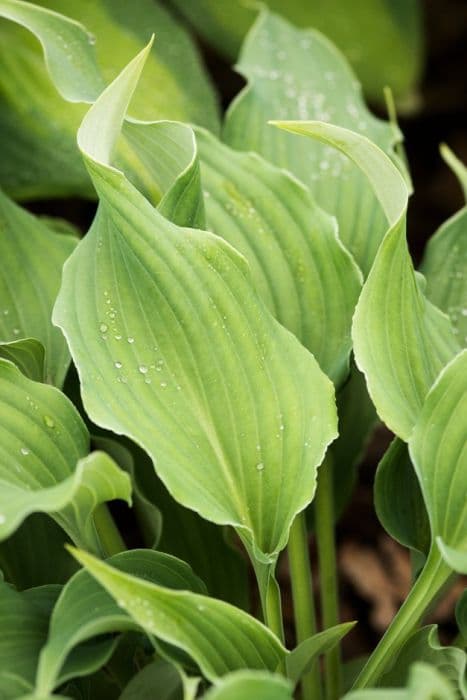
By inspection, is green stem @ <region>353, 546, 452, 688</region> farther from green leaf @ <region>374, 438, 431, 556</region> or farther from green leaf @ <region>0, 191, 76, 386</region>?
green leaf @ <region>0, 191, 76, 386</region>

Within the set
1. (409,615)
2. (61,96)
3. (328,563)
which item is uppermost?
(61,96)

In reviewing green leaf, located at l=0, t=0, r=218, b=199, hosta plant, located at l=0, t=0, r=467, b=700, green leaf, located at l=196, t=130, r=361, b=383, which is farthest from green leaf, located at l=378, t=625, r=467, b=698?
green leaf, located at l=0, t=0, r=218, b=199

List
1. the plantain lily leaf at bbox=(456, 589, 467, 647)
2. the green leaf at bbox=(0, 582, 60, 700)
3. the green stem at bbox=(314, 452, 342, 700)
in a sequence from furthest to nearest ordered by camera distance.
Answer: the green stem at bbox=(314, 452, 342, 700)
the plantain lily leaf at bbox=(456, 589, 467, 647)
the green leaf at bbox=(0, 582, 60, 700)

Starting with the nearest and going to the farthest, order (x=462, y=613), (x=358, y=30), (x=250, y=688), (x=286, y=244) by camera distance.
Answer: (x=250, y=688) → (x=462, y=613) → (x=286, y=244) → (x=358, y=30)

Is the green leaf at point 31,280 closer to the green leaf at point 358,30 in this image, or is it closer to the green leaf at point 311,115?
the green leaf at point 311,115

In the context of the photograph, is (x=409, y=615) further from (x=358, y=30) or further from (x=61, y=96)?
(x=358, y=30)

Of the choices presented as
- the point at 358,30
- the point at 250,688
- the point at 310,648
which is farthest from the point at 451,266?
the point at 358,30

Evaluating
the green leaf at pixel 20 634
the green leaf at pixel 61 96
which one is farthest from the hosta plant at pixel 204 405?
the green leaf at pixel 61 96
